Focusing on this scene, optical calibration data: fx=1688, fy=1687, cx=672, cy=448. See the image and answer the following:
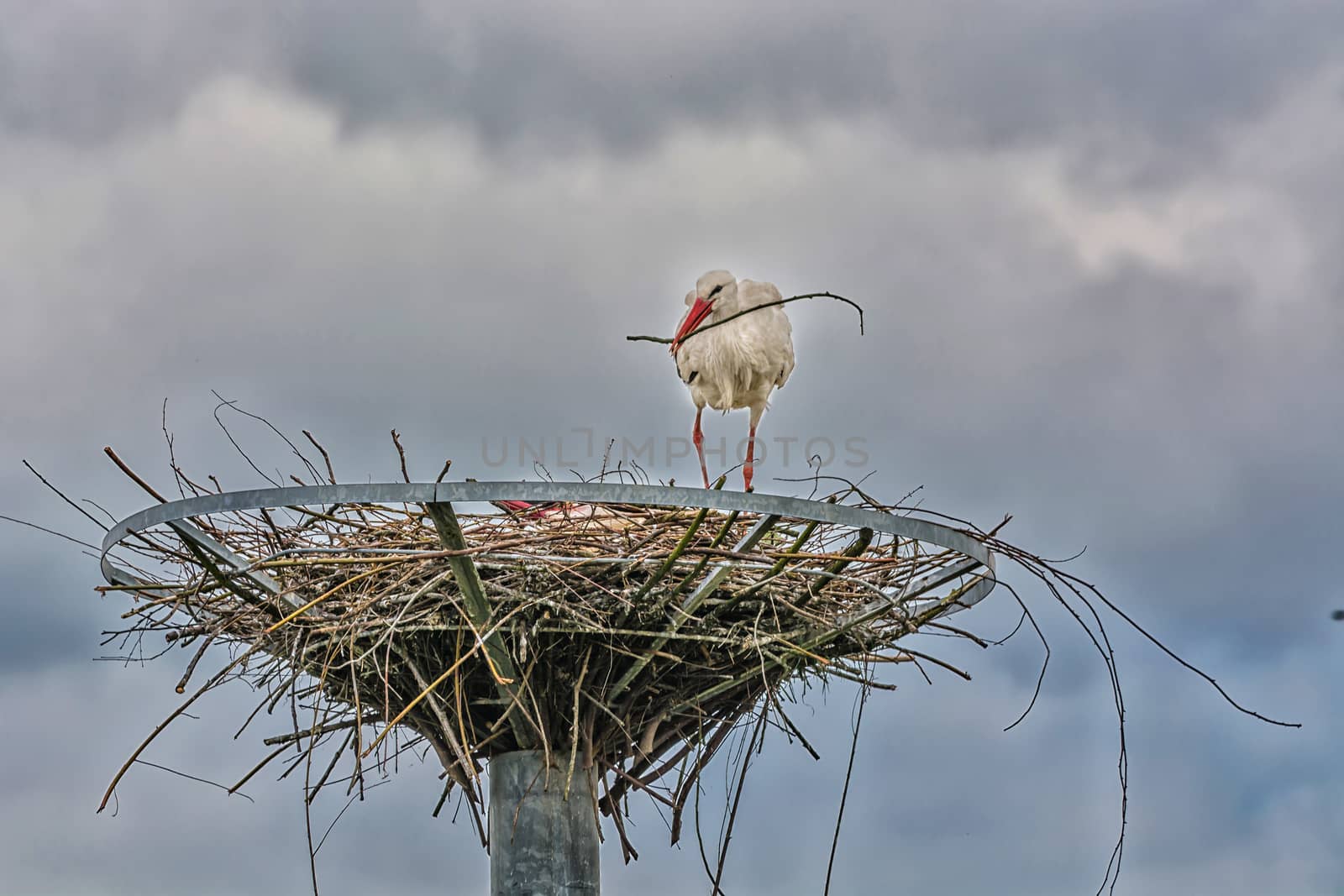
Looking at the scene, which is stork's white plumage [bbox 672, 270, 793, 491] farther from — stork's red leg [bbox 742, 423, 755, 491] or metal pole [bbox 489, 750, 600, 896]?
metal pole [bbox 489, 750, 600, 896]

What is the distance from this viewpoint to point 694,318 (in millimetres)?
8883

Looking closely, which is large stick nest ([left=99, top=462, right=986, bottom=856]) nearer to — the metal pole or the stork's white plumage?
the metal pole

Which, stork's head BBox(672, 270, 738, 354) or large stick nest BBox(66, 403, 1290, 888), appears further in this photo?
stork's head BBox(672, 270, 738, 354)

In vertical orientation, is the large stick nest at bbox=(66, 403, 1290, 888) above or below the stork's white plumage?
below

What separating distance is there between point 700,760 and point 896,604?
1.27m

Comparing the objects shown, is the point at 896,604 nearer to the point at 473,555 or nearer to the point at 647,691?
the point at 647,691

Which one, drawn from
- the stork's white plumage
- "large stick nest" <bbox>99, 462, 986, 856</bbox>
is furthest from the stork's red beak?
"large stick nest" <bbox>99, 462, 986, 856</bbox>

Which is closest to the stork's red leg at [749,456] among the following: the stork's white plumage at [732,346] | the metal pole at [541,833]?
the stork's white plumage at [732,346]

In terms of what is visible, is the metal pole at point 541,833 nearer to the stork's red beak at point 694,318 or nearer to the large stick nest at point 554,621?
the large stick nest at point 554,621

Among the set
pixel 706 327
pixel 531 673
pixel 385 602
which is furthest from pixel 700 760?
pixel 706 327

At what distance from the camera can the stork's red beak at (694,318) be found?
885cm

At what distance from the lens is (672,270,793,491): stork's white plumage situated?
870 centimetres

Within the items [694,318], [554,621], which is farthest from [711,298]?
[554,621]

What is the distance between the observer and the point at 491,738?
6.60 meters
